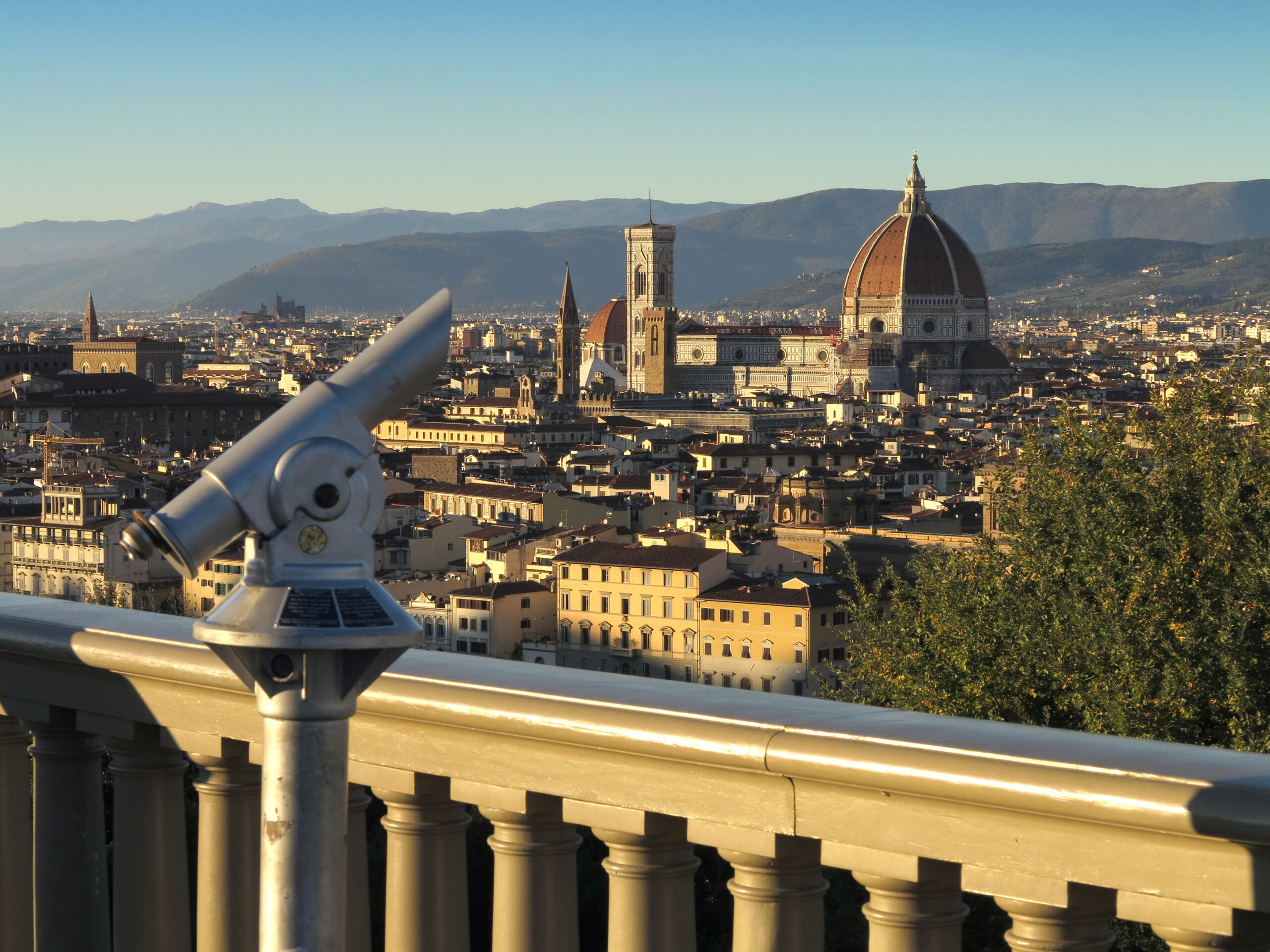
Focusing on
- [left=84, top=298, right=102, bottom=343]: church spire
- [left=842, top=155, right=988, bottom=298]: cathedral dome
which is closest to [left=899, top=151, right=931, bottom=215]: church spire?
[left=842, top=155, right=988, bottom=298]: cathedral dome

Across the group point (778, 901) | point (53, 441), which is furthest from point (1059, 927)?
point (53, 441)

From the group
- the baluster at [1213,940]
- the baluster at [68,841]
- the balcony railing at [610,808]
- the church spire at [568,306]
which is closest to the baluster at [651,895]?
the balcony railing at [610,808]

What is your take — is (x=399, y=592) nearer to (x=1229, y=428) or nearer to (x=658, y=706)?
(x=1229, y=428)

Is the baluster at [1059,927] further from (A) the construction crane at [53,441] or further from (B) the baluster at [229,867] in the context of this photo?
(A) the construction crane at [53,441]

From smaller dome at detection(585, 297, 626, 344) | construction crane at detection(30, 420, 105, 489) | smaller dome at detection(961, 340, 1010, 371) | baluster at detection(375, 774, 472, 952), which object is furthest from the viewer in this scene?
smaller dome at detection(585, 297, 626, 344)

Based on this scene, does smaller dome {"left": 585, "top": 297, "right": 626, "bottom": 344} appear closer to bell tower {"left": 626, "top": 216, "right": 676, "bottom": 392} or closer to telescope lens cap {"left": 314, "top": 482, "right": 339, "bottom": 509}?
bell tower {"left": 626, "top": 216, "right": 676, "bottom": 392}

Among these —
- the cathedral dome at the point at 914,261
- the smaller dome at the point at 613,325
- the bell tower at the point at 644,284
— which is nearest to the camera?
the cathedral dome at the point at 914,261
